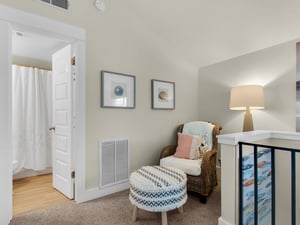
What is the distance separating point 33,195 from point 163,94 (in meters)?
2.40

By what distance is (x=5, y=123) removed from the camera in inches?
70.9

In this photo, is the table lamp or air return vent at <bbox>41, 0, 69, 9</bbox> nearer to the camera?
air return vent at <bbox>41, 0, 69, 9</bbox>

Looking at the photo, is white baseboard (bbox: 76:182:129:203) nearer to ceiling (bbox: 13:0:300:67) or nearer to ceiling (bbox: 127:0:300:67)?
ceiling (bbox: 13:0:300:67)

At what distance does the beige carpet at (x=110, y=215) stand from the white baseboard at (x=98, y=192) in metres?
0.07

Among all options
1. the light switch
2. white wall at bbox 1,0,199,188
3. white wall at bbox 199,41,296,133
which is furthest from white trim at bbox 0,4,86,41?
white wall at bbox 199,41,296,133

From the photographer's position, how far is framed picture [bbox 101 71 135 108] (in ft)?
8.06

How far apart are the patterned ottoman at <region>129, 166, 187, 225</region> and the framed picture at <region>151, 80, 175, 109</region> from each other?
1.43m

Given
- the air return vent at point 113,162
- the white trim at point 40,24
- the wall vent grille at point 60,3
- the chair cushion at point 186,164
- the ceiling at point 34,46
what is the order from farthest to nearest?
the ceiling at point 34,46, the air return vent at point 113,162, the chair cushion at point 186,164, the wall vent grille at point 60,3, the white trim at point 40,24

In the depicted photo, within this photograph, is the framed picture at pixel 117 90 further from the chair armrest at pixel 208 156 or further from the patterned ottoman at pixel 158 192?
the chair armrest at pixel 208 156

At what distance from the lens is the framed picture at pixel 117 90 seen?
2.46 metres

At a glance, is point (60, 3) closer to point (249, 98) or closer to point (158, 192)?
point (158, 192)

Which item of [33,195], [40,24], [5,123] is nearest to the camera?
[5,123]

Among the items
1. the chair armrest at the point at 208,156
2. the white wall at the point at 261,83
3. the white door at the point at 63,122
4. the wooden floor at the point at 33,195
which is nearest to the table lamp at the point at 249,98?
the white wall at the point at 261,83

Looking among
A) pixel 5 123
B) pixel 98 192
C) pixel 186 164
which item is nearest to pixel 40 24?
pixel 5 123
